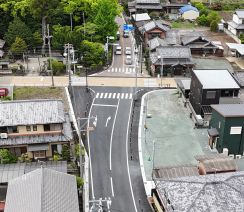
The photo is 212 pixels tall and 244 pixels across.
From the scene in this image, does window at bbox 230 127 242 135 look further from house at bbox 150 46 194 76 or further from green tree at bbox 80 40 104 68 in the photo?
green tree at bbox 80 40 104 68

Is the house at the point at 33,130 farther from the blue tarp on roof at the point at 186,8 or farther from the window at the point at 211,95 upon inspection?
the blue tarp on roof at the point at 186,8

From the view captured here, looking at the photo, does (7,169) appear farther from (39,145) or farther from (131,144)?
(131,144)

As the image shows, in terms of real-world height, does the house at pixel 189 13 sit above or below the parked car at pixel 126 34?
above

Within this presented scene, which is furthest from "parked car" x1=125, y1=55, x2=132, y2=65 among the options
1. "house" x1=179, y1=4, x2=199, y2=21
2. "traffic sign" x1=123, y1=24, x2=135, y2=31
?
"house" x1=179, y1=4, x2=199, y2=21

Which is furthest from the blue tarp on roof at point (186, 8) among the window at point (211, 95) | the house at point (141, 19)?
the window at point (211, 95)

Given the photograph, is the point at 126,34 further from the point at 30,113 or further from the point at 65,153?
the point at 65,153
